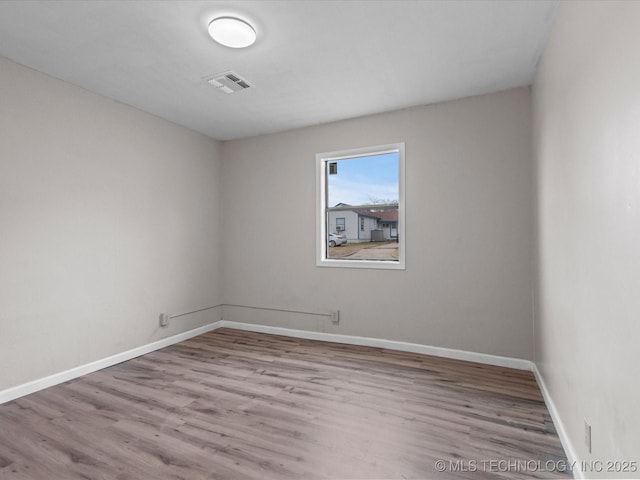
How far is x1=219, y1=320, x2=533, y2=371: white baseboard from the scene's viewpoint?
3.23 m

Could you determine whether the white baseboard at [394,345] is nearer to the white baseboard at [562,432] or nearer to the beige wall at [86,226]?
the white baseboard at [562,432]

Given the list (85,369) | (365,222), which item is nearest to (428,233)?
(365,222)

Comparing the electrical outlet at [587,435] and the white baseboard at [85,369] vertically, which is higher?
the electrical outlet at [587,435]

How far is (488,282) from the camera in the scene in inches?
131

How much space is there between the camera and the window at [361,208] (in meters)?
3.86

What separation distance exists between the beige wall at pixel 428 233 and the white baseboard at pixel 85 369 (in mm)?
1006

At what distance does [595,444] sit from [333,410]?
153 cm

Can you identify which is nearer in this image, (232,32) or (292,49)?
(232,32)

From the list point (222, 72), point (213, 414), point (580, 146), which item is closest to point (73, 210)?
point (222, 72)

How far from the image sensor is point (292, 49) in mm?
2541

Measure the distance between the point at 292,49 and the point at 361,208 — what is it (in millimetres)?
2016

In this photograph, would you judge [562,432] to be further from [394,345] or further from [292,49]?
[292,49]

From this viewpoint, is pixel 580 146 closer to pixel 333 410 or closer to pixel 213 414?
pixel 333 410

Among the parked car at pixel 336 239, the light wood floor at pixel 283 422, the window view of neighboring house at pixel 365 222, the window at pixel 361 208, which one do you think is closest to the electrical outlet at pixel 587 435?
the light wood floor at pixel 283 422
